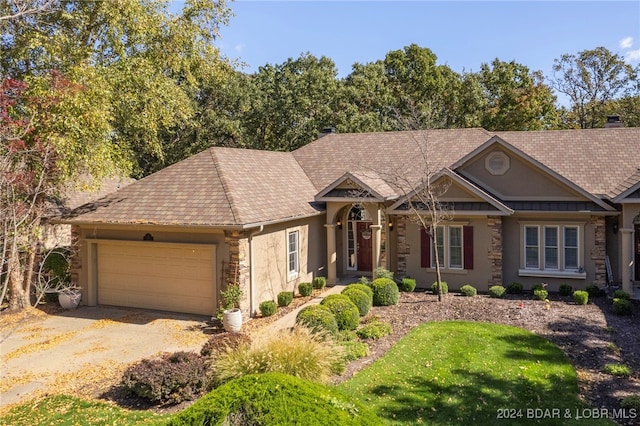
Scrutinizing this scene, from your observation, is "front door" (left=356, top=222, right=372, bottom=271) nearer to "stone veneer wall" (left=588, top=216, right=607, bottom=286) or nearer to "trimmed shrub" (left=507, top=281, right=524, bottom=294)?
"trimmed shrub" (left=507, top=281, right=524, bottom=294)

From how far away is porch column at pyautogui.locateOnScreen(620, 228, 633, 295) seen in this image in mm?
15031

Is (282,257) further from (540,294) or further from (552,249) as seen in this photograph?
(552,249)

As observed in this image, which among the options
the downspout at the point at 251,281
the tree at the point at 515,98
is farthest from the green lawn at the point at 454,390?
the tree at the point at 515,98

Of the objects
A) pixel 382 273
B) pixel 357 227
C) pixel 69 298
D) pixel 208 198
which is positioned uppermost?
pixel 208 198

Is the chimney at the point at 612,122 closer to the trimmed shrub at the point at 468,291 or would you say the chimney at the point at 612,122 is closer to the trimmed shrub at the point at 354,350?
the trimmed shrub at the point at 468,291

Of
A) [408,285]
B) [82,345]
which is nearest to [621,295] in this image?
[408,285]

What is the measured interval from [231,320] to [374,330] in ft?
12.6

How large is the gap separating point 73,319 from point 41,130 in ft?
18.7

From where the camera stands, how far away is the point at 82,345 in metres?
11.8

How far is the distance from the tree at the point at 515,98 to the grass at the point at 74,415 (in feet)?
110

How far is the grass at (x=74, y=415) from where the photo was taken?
7.60 m

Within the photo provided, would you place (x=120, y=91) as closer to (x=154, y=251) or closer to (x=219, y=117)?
(x=154, y=251)

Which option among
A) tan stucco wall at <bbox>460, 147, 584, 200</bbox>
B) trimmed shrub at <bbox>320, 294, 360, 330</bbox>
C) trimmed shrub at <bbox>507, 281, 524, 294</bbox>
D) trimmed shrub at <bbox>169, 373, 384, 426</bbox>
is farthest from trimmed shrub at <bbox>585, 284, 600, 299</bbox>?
trimmed shrub at <bbox>169, 373, 384, 426</bbox>

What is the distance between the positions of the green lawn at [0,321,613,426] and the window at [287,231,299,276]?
6.31 metres
